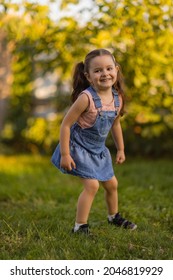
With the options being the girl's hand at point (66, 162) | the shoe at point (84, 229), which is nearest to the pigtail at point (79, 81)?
the girl's hand at point (66, 162)

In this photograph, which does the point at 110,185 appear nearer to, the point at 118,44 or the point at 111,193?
the point at 111,193

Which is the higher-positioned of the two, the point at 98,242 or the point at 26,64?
the point at 26,64

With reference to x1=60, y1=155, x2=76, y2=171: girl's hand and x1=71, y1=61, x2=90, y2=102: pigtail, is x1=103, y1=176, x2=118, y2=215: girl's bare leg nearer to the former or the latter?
x1=60, y1=155, x2=76, y2=171: girl's hand

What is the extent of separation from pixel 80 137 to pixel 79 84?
380 mm

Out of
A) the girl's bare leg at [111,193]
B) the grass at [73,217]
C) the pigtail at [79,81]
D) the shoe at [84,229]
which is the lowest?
the grass at [73,217]

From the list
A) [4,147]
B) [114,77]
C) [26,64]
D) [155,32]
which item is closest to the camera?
[114,77]

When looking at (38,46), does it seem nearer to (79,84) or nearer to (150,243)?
(79,84)

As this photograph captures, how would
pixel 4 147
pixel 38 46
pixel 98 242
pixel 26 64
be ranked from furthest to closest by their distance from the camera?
1. pixel 4 147
2. pixel 26 64
3. pixel 38 46
4. pixel 98 242

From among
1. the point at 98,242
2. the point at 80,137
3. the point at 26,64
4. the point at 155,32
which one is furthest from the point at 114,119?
the point at 26,64

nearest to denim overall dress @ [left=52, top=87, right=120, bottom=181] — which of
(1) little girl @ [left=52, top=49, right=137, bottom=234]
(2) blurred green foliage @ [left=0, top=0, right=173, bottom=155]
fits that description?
(1) little girl @ [left=52, top=49, right=137, bottom=234]

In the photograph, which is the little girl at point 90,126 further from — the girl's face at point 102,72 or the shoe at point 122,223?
the shoe at point 122,223

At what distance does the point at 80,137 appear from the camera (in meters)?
3.39

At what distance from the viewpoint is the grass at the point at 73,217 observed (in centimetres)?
298

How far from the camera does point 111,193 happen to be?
3.57m
